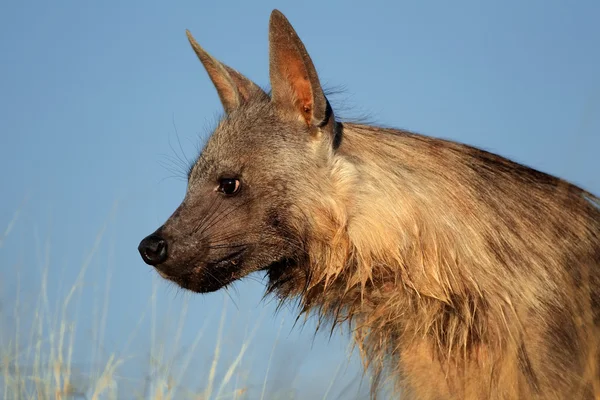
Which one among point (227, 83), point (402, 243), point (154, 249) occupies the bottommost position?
point (154, 249)

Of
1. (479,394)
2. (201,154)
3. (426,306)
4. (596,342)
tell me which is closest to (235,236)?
(201,154)

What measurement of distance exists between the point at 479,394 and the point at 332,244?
995 millimetres

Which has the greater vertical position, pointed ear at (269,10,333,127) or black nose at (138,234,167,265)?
pointed ear at (269,10,333,127)

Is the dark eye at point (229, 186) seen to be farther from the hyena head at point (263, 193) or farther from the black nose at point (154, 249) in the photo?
the black nose at point (154, 249)

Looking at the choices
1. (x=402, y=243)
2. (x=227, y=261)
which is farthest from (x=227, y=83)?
(x=402, y=243)

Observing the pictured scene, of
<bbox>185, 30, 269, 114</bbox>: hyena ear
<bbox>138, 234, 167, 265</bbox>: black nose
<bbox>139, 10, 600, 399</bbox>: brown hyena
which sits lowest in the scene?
<bbox>138, 234, 167, 265</bbox>: black nose

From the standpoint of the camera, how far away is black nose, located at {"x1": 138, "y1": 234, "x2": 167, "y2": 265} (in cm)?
527

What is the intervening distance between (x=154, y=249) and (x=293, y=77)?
1.11m

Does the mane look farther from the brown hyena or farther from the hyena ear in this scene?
the hyena ear

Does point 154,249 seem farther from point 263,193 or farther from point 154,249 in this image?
point 263,193

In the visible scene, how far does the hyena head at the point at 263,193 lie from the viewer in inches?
210

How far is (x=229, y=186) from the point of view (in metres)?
5.46

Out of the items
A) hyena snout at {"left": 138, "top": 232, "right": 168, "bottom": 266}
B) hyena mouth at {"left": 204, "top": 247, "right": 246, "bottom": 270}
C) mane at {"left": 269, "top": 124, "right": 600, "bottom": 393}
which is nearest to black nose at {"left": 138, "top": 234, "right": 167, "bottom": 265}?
hyena snout at {"left": 138, "top": 232, "right": 168, "bottom": 266}

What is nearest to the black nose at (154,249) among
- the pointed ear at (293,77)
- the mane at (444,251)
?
the mane at (444,251)
